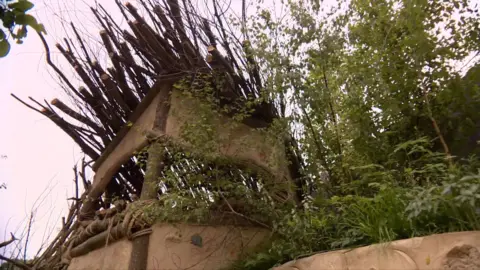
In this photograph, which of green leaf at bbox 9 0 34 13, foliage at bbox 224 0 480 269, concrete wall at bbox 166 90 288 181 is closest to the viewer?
green leaf at bbox 9 0 34 13

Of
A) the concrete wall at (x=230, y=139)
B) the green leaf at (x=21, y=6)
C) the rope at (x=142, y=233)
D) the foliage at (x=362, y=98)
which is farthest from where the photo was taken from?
the concrete wall at (x=230, y=139)

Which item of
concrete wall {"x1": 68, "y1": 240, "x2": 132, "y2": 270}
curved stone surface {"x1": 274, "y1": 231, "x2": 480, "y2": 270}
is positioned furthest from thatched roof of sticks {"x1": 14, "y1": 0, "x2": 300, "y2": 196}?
curved stone surface {"x1": 274, "y1": 231, "x2": 480, "y2": 270}

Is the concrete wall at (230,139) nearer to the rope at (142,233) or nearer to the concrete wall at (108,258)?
the rope at (142,233)

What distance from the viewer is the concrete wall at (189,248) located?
331cm

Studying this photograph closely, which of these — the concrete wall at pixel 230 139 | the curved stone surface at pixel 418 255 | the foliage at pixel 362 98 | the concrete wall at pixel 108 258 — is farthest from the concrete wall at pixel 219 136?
the curved stone surface at pixel 418 255

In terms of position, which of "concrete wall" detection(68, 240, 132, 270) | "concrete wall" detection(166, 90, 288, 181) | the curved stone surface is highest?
"concrete wall" detection(166, 90, 288, 181)

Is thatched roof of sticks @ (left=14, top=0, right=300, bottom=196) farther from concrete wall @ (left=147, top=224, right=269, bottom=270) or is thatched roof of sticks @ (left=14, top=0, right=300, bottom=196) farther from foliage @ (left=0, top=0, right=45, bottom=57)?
foliage @ (left=0, top=0, right=45, bottom=57)

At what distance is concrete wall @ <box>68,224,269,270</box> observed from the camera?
3.31 metres

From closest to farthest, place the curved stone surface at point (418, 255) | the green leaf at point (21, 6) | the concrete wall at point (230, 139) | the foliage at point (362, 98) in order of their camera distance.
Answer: the green leaf at point (21, 6), the curved stone surface at point (418, 255), the foliage at point (362, 98), the concrete wall at point (230, 139)

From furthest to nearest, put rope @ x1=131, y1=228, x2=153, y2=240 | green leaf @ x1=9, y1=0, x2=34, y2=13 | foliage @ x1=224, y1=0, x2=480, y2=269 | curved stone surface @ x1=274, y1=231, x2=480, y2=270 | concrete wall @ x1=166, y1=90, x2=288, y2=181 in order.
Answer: concrete wall @ x1=166, y1=90, x2=288, y2=181 < rope @ x1=131, y1=228, x2=153, y2=240 < foliage @ x1=224, y1=0, x2=480, y2=269 < curved stone surface @ x1=274, y1=231, x2=480, y2=270 < green leaf @ x1=9, y1=0, x2=34, y2=13

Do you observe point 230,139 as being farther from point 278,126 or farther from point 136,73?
point 136,73

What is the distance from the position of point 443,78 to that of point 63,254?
3.92m

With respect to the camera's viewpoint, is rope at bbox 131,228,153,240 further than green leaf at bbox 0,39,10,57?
Yes

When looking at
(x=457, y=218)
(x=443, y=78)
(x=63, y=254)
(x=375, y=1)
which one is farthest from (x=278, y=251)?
(x=63, y=254)
